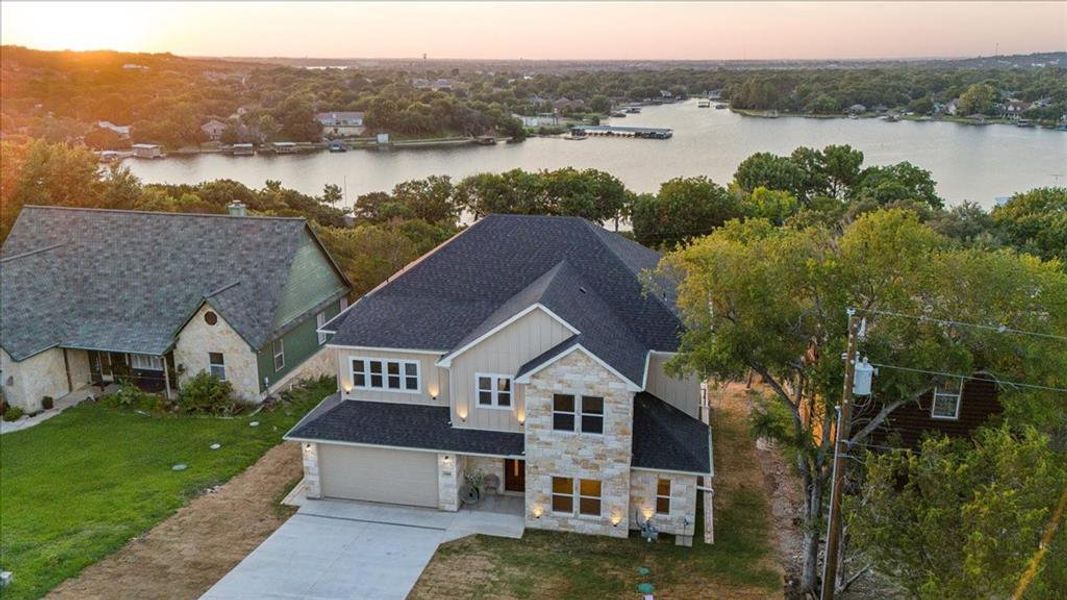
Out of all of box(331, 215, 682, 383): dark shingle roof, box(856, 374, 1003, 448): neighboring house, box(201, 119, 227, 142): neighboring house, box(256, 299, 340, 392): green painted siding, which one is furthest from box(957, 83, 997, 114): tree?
box(201, 119, 227, 142): neighboring house

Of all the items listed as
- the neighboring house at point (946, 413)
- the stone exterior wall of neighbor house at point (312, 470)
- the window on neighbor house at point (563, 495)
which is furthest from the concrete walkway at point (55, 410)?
the neighboring house at point (946, 413)

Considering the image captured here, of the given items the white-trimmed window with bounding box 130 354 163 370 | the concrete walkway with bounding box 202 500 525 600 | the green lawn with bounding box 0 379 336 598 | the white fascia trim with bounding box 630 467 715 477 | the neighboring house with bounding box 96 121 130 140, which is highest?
the neighboring house with bounding box 96 121 130 140

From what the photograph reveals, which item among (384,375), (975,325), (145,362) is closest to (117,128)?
(145,362)

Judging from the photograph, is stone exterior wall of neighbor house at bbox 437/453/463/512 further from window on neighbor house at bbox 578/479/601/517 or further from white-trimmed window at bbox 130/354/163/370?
white-trimmed window at bbox 130/354/163/370

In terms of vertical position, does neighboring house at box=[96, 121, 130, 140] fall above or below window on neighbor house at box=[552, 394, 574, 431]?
above

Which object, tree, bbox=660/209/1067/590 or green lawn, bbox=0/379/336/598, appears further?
green lawn, bbox=0/379/336/598

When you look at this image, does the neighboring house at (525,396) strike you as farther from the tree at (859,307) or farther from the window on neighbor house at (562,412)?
the tree at (859,307)

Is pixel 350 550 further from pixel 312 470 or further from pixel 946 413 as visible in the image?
pixel 946 413
